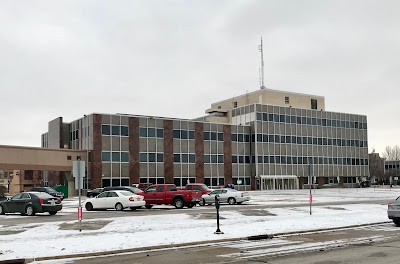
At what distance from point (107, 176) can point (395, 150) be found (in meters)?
151

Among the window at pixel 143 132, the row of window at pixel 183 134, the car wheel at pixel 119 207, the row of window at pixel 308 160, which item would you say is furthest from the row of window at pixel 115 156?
the car wheel at pixel 119 207

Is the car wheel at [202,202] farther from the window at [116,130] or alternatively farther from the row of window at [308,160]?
the row of window at [308,160]

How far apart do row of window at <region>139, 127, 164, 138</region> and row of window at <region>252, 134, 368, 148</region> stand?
1831 cm

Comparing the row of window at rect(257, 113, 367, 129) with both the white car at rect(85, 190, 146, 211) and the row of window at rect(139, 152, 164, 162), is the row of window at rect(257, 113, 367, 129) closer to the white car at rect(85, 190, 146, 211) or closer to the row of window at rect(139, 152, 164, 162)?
the row of window at rect(139, 152, 164, 162)

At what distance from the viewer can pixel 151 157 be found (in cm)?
7075

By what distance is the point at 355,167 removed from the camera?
316 feet

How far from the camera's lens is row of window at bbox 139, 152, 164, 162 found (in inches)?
2751

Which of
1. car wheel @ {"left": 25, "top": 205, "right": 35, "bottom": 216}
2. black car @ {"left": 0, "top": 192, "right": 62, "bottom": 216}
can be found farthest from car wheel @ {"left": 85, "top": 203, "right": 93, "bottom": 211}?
car wheel @ {"left": 25, "top": 205, "right": 35, "bottom": 216}

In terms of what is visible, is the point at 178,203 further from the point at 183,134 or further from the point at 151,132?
the point at 183,134

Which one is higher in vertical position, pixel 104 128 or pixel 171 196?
pixel 104 128

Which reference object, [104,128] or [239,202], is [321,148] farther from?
[239,202]

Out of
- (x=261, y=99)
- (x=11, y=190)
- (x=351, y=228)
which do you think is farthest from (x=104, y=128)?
(x=11, y=190)

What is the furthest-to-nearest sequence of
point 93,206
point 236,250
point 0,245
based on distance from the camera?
point 93,206 → point 0,245 → point 236,250

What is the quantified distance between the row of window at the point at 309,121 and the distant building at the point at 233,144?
9 cm
